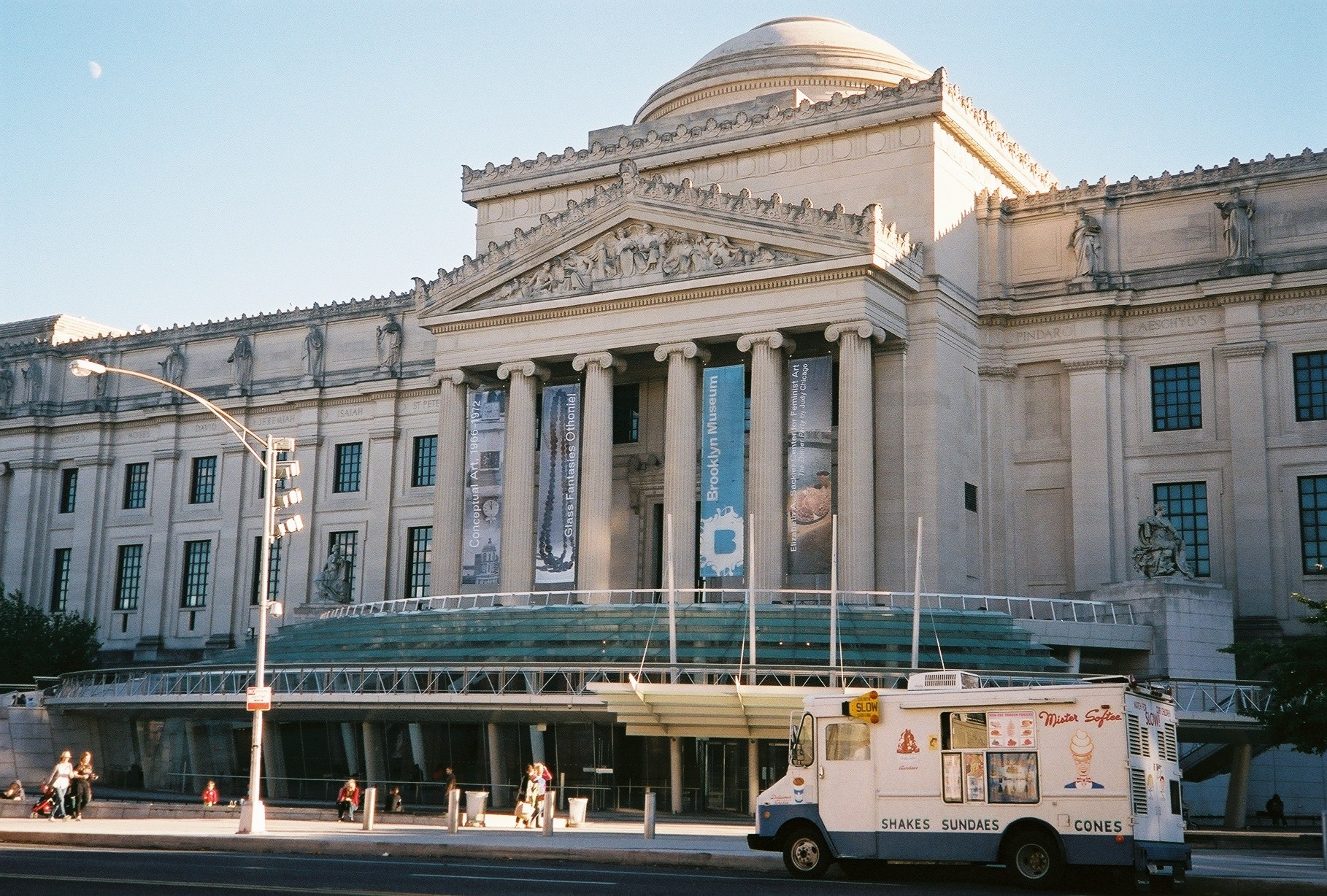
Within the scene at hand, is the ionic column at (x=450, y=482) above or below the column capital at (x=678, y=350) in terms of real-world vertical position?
below

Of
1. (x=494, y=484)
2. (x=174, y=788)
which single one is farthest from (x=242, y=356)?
(x=174, y=788)

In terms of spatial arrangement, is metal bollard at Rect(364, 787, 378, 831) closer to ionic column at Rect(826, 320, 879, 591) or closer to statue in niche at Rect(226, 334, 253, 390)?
ionic column at Rect(826, 320, 879, 591)

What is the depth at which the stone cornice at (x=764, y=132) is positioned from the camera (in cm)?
5859

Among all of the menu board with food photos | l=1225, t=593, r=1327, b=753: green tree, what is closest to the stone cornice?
l=1225, t=593, r=1327, b=753: green tree

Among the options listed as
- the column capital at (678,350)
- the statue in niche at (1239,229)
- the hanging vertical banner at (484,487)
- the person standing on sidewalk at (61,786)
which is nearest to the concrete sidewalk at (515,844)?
the person standing on sidewalk at (61,786)

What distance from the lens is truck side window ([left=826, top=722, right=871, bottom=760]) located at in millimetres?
27375

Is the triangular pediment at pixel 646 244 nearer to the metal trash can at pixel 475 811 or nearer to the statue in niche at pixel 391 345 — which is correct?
the statue in niche at pixel 391 345

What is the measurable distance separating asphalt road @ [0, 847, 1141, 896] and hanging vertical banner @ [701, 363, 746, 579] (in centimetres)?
2525

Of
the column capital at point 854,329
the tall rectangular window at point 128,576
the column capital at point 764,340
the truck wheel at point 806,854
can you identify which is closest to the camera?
the truck wheel at point 806,854

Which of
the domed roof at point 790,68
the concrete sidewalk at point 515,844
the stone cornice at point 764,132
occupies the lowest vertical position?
the concrete sidewalk at point 515,844

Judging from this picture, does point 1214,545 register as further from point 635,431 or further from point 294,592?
point 294,592

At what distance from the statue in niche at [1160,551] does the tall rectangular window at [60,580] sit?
55.3m

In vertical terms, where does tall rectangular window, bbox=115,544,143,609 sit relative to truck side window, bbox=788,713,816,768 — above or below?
above

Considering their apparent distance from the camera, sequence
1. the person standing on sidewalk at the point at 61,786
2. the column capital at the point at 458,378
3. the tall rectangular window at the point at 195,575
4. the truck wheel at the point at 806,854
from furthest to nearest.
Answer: the tall rectangular window at the point at 195,575
the column capital at the point at 458,378
the person standing on sidewalk at the point at 61,786
the truck wheel at the point at 806,854
